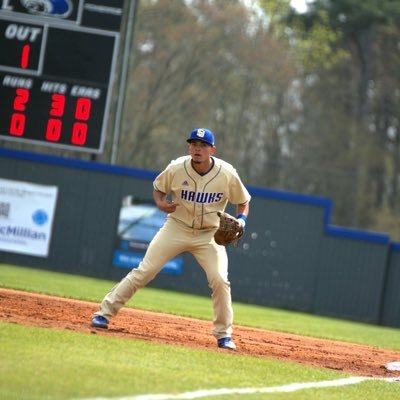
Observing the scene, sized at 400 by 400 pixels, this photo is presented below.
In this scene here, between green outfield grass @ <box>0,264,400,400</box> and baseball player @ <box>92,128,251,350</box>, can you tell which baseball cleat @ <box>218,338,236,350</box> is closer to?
baseball player @ <box>92,128,251,350</box>

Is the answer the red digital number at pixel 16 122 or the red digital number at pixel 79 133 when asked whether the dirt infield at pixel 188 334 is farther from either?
the red digital number at pixel 16 122

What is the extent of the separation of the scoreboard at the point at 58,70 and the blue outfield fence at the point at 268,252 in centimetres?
349

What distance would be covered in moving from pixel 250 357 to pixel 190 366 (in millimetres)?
1225

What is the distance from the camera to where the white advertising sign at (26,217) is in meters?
19.7

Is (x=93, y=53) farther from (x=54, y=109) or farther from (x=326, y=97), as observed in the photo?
(x=326, y=97)

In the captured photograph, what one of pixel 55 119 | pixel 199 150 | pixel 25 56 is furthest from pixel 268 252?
pixel 199 150

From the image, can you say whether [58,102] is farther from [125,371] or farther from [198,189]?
[125,371]

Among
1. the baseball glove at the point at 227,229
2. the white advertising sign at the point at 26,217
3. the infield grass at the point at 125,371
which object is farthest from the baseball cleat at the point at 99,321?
the white advertising sign at the point at 26,217

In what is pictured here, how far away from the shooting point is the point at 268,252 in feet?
65.2

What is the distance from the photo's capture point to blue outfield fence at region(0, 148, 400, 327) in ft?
64.9

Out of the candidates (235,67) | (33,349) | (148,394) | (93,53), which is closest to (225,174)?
(33,349)

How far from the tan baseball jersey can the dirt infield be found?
1080mm

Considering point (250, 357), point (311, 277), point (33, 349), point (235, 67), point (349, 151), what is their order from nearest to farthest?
point (33, 349), point (250, 357), point (311, 277), point (235, 67), point (349, 151)

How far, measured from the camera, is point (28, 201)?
19.8 meters
